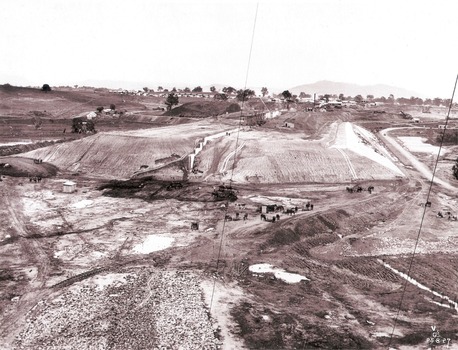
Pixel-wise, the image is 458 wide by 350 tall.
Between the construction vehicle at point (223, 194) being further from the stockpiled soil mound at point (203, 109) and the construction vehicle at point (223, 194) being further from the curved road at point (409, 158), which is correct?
the stockpiled soil mound at point (203, 109)

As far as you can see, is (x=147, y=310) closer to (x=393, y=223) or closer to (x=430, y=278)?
(x=430, y=278)

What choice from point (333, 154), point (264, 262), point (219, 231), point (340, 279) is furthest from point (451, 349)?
point (333, 154)

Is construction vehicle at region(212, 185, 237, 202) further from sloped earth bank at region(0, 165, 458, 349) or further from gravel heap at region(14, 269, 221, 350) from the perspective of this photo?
gravel heap at region(14, 269, 221, 350)

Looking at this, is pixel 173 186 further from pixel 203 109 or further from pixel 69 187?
pixel 203 109

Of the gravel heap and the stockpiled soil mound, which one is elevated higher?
the stockpiled soil mound

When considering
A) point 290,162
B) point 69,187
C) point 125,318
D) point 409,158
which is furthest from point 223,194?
point 409,158

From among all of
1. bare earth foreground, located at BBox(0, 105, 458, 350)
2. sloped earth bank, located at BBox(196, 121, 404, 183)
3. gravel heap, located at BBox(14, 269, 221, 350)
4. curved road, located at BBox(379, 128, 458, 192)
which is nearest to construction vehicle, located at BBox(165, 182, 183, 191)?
bare earth foreground, located at BBox(0, 105, 458, 350)

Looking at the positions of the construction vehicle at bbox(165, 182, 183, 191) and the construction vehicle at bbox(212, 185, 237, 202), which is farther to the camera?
the construction vehicle at bbox(165, 182, 183, 191)
